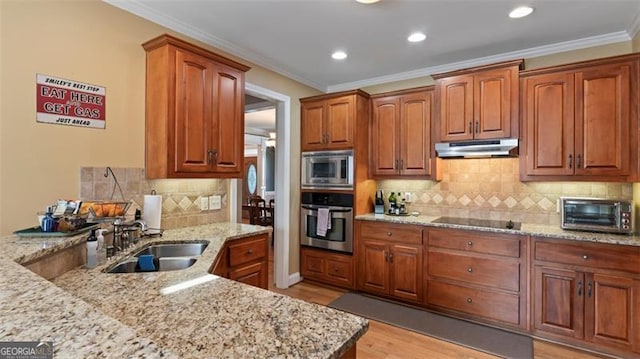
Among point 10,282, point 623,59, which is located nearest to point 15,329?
point 10,282

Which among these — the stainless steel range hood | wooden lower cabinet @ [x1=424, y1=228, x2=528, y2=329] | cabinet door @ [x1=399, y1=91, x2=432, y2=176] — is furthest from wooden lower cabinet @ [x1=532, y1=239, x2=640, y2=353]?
cabinet door @ [x1=399, y1=91, x2=432, y2=176]

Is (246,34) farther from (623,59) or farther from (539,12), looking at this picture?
(623,59)

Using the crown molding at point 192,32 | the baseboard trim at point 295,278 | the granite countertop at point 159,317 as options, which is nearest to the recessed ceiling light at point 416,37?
the crown molding at point 192,32

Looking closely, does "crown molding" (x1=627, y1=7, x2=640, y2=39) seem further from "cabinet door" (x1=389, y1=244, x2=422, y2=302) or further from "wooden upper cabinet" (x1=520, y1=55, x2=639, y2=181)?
"cabinet door" (x1=389, y1=244, x2=422, y2=302)

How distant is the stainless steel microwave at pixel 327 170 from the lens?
3758 millimetres

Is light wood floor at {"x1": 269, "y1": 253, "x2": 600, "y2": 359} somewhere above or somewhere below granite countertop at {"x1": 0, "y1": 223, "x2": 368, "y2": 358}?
below

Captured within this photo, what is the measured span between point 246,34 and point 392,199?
2.51m

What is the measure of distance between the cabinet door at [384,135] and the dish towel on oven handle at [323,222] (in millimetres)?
760

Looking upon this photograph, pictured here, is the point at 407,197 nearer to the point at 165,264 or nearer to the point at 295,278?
the point at 295,278

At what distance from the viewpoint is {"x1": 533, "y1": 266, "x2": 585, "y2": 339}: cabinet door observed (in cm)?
254

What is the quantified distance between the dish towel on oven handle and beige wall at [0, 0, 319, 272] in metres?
2.09

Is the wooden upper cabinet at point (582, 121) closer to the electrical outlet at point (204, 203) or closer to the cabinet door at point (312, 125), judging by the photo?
the cabinet door at point (312, 125)

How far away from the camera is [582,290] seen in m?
2.53

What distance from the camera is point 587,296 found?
2.51 metres
